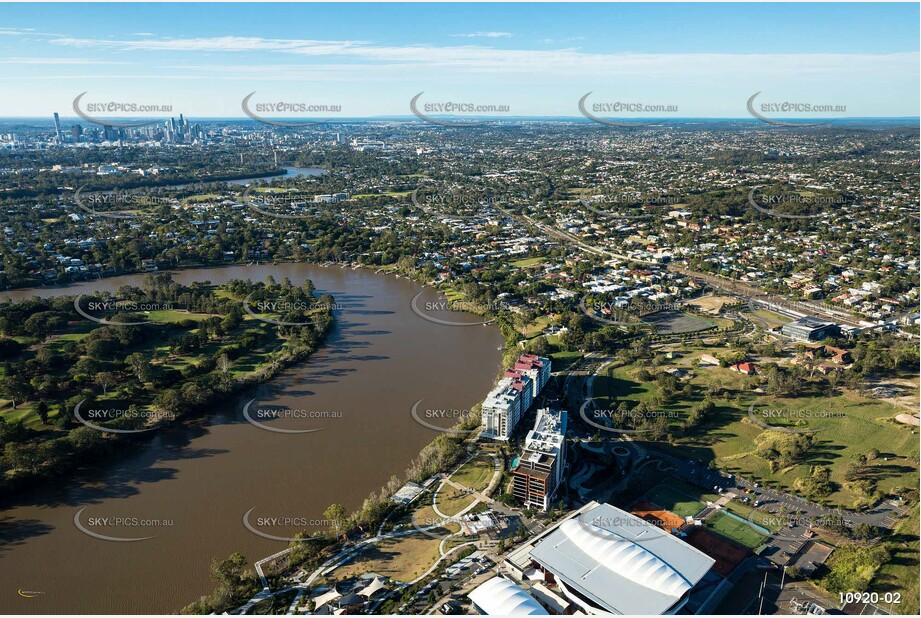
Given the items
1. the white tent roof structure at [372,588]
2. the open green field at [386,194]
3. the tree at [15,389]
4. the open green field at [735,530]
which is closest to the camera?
the white tent roof structure at [372,588]

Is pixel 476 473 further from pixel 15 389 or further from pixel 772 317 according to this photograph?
pixel 772 317

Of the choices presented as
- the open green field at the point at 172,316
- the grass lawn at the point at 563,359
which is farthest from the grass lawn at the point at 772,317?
the open green field at the point at 172,316

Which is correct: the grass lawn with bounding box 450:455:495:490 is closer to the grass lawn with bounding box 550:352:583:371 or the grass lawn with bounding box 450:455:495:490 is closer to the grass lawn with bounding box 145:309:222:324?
the grass lawn with bounding box 550:352:583:371

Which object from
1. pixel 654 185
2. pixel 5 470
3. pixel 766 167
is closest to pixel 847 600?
pixel 5 470

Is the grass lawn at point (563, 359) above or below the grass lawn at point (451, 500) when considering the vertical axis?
above

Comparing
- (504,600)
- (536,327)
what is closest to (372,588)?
(504,600)

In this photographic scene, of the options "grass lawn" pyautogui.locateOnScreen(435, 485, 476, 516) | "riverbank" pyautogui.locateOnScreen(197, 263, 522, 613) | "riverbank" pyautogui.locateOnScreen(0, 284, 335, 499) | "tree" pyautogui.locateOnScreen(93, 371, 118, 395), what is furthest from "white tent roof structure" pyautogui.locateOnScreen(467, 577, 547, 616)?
"tree" pyautogui.locateOnScreen(93, 371, 118, 395)

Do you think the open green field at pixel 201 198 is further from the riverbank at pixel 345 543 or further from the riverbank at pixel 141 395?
the riverbank at pixel 345 543

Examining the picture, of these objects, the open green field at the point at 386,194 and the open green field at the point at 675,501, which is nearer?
the open green field at the point at 675,501
